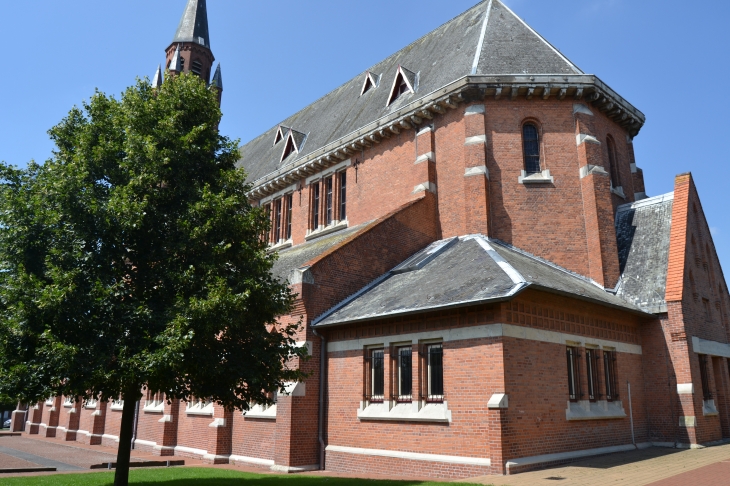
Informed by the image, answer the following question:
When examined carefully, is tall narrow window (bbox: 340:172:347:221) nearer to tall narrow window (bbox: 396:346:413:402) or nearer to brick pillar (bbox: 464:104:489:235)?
brick pillar (bbox: 464:104:489:235)

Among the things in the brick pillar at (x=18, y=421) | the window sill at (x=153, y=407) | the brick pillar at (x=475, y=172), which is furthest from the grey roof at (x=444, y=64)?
the brick pillar at (x=18, y=421)

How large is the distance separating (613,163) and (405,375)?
43.1ft

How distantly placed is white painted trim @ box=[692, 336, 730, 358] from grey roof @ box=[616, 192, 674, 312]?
1644 millimetres

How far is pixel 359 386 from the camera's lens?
15773mm

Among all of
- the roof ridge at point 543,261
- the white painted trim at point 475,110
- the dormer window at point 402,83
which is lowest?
the roof ridge at point 543,261

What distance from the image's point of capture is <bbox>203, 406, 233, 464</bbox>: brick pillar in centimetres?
1866

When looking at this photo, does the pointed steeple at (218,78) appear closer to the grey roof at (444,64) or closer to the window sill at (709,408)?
the grey roof at (444,64)

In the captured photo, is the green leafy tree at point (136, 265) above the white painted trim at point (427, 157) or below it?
below

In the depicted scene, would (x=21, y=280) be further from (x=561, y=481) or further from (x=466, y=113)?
(x=466, y=113)

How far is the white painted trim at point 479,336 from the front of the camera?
517 inches

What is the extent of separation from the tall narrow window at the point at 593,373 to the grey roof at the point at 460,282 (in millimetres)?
1532

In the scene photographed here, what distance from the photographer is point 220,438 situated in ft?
61.8

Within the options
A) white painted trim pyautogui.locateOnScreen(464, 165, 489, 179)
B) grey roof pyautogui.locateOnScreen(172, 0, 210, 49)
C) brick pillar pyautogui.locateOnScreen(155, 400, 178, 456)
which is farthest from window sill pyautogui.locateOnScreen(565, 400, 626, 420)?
grey roof pyautogui.locateOnScreen(172, 0, 210, 49)

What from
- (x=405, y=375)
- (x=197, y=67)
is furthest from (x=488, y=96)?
(x=197, y=67)
